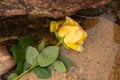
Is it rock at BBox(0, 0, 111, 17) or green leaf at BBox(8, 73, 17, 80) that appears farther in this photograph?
green leaf at BBox(8, 73, 17, 80)

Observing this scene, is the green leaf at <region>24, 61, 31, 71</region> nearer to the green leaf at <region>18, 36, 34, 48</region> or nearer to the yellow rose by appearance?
the green leaf at <region>18, 36, 34, 48</region>

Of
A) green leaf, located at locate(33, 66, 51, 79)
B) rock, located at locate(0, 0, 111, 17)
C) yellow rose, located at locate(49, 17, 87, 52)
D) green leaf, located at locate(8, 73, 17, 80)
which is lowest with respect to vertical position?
green leaf, located at locate(8, 73, 17, 80)

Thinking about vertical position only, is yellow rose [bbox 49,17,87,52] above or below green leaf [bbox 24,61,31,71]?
above

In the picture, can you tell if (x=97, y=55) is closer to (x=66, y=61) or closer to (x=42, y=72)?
(x=66, y=61)

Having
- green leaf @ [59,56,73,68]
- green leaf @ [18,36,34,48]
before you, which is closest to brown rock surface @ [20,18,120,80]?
green leaf @ [59,56,73,68]

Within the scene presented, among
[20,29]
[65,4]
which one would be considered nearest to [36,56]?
[20,29]

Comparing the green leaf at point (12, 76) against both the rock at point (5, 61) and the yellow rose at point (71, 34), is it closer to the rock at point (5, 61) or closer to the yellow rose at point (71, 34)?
the rock at point (5, 61)

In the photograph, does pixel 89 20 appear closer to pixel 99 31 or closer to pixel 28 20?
pixel 99 31
